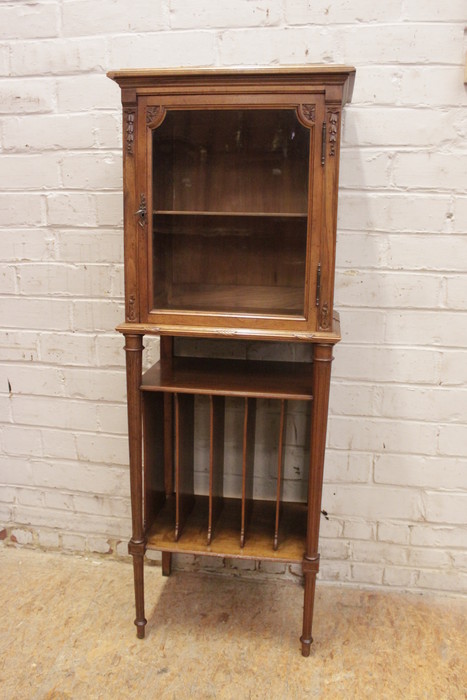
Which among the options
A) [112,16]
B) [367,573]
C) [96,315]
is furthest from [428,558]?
[112,16]

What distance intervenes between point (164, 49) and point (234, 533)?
136 centimetres

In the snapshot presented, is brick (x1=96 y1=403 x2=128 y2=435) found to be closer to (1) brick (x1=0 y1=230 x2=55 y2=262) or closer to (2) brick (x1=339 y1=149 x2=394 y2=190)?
(1) brick (x1=0 y1=230 x2=55 y2=262)

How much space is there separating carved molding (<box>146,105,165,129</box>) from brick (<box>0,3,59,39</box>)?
1.90ft

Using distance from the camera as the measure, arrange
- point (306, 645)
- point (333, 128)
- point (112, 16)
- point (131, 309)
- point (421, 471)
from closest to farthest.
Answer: point (333, 128), point (131, 309), point (306, 645), point (112, 16), point (421, 471)

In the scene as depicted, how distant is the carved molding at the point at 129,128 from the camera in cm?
129

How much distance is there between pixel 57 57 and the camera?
1.62 m

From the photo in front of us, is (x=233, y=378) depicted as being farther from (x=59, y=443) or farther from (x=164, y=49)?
(x=164, y=49)

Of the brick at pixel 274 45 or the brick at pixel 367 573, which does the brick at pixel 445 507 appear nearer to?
the brick at pixel 367 573

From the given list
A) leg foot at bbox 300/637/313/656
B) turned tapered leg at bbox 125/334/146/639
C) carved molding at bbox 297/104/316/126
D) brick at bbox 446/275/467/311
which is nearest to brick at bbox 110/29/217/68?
carved molding at bbox 297/104/316/126

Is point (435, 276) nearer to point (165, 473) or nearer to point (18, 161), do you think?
point (165, 473)

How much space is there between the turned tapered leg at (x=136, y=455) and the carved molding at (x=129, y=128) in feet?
1.47

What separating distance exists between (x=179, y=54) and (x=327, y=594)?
166 centimetres

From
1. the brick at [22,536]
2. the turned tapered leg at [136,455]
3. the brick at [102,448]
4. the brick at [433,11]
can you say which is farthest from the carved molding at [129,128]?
the brick at [22,536]

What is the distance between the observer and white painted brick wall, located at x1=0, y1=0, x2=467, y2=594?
150 cm
